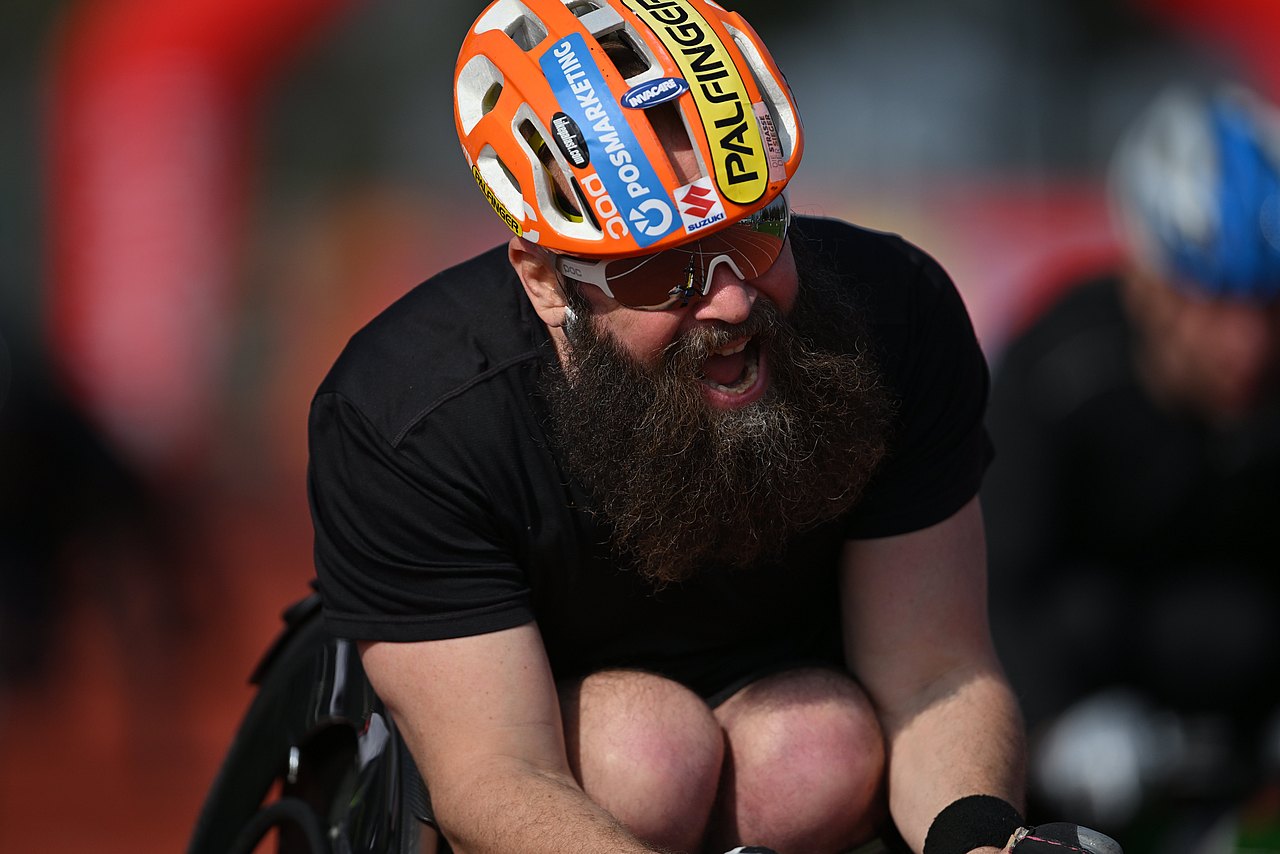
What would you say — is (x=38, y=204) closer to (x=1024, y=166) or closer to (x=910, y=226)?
(x=910, y=226)

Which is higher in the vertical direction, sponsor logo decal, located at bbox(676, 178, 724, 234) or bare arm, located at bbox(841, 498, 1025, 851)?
sponsor logo decal, located at bbox(676, 178, 724, 234)

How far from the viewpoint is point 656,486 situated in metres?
2.56

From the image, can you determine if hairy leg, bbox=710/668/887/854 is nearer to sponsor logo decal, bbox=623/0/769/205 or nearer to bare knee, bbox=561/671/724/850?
bare knee, bbox=561/671/724/850

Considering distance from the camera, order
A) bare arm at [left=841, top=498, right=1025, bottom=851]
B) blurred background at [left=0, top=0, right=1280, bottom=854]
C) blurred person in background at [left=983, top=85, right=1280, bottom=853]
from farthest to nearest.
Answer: blurred background at [left=0, top=0, right=1280, bottom=854] → blurred person in background at [left=983, top=85, right=1280, bottom=853] → bare arm at [left=841, top=498, right=1025, bottom=851]

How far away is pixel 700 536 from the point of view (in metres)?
2.60

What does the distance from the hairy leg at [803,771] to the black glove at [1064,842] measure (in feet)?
1.62

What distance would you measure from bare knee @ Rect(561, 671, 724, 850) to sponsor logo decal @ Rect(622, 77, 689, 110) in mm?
909

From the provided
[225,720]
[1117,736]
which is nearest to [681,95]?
[1117,736]

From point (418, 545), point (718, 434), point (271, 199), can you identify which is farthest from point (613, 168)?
point (271, 199)

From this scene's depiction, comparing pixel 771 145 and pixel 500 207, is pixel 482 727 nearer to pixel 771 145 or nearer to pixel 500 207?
pixel 500 207

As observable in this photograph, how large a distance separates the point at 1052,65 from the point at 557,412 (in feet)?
18.6

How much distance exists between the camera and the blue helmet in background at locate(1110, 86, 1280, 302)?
4.22 metres

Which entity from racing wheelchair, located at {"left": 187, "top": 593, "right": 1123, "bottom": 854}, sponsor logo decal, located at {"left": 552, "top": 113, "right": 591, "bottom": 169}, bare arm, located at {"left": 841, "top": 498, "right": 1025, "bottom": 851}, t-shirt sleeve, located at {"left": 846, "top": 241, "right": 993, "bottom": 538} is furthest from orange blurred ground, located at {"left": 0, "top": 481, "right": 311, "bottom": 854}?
sponsor logo decal, located at {"left": 552, "top": 113, "right": 591, "bottom": 169}

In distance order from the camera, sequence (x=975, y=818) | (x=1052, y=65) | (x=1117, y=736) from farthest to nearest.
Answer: (x=1052, y=65)
(x=1117, y=736)
(x=975, y=818)
